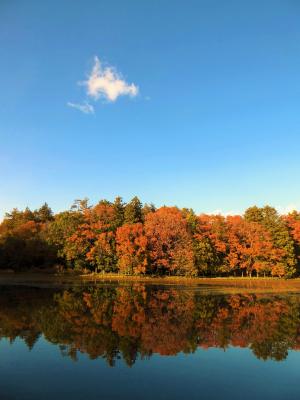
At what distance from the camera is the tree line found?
191 feet

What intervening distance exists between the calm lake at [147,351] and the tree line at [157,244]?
30763 mm

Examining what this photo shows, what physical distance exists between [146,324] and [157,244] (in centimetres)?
3896

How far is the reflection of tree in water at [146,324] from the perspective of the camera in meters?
15.9

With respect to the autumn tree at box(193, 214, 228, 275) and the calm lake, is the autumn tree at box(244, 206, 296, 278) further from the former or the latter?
the calm lake

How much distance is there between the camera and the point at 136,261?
5641cm

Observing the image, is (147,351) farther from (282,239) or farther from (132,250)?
(282,239)

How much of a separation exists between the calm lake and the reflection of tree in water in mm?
50

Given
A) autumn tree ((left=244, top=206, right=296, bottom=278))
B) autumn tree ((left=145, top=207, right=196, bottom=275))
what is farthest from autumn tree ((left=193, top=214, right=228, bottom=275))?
autumn tree ((left=244, top=206, right=296, bottom=278))

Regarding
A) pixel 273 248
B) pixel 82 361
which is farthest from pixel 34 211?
pixel 82 361

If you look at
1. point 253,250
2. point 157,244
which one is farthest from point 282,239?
point 157,244

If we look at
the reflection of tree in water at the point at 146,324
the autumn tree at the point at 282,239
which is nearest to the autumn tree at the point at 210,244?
the autumn tree at the point at 282,239

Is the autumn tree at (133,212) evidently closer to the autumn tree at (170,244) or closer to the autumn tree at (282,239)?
the autumn tree at (170,244)

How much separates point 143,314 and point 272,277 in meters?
45.6

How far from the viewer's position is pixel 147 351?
15.2m
